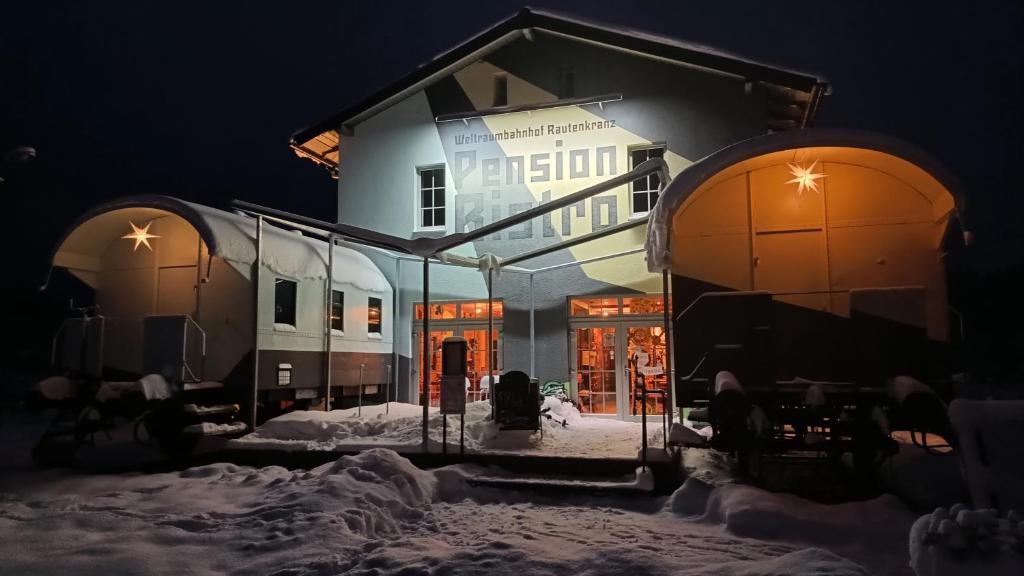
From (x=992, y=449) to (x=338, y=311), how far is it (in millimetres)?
11053

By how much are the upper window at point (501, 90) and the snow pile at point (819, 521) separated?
37.4 feet

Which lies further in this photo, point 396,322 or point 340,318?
point 396,322

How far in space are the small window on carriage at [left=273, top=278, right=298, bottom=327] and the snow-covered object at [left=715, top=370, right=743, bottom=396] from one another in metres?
7.85

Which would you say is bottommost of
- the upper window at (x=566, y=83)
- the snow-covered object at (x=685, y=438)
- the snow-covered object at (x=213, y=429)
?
the snow-covered object at (x=213, y=429)

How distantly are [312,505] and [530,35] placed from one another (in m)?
12.3

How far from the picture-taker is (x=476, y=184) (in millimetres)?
15062

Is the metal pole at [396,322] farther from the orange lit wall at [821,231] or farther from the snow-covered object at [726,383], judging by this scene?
the snow-covered object at [726,383]

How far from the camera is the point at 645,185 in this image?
46.4 ft

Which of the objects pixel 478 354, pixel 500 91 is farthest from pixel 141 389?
pixel 500 91

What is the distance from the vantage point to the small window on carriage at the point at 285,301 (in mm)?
11570

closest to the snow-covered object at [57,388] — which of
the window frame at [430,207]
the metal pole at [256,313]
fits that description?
the metal pole at [256,313]

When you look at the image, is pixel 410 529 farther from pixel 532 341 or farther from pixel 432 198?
pixel 432 198

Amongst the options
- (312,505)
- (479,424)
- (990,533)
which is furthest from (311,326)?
(990,533)

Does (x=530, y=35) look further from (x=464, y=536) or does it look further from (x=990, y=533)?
(x=990, y=533)
